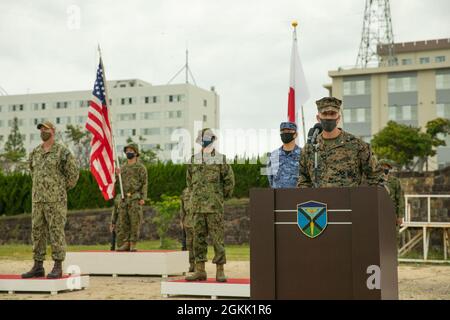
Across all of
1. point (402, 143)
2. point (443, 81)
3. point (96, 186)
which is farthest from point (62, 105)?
point (96, 186)

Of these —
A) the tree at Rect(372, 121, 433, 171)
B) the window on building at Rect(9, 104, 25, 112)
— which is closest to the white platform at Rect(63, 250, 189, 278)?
the tree at Rect(372, 121, 433, 171)

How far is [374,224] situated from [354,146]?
1.57 metres

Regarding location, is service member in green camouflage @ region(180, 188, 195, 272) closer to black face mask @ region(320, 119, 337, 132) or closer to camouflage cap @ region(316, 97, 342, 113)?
black face mask @ region(320, 119, 337, 132)

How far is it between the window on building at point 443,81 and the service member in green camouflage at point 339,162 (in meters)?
51.9

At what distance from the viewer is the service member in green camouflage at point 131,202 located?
11594 millimetres

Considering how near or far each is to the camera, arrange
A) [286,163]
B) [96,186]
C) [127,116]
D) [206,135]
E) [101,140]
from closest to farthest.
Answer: [286,163] → [206,135] → [101,140] → [96,186] → [127,116]

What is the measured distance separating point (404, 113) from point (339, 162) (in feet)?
173

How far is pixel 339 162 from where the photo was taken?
207 inches

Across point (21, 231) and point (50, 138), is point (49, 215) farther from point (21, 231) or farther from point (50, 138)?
point (21, 231)

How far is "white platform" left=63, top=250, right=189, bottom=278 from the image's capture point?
1102 cm

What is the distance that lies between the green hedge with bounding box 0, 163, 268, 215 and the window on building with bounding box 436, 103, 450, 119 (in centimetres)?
3425

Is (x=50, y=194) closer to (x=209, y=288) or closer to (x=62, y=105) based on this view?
(x=209, y=288)
